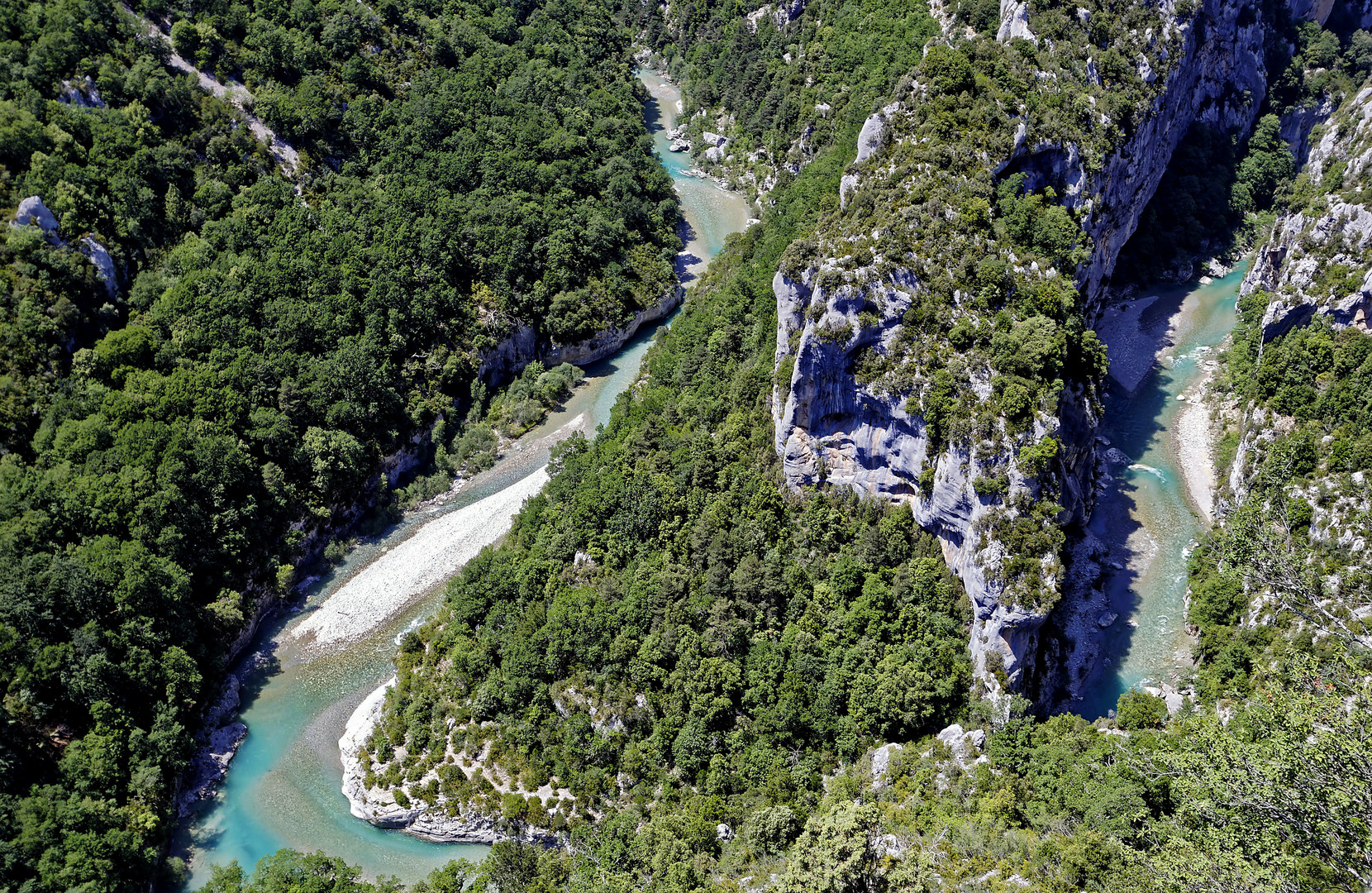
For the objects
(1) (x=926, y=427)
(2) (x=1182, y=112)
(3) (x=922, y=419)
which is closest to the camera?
(1) (x=926, y=427)

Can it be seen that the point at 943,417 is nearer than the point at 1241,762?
No

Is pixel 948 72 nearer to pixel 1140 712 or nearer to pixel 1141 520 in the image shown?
pixel 1141 520

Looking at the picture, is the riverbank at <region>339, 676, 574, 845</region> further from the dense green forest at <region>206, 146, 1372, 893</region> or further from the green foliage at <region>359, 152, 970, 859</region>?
the green foliage at <region>359, 152, 970, 859</region>

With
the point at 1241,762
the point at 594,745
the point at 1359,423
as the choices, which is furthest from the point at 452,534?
the point at 1359,423

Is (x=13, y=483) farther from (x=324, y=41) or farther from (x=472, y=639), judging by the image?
(x=324, y=41)

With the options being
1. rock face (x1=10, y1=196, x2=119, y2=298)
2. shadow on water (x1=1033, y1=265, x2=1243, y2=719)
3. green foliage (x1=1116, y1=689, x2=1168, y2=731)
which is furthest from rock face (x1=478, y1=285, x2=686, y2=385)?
green foliage (x1=1116, y1=689, x2=1168, y2=731)

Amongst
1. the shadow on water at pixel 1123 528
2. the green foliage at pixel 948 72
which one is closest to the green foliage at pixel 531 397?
the green foliage at pixel 948 72

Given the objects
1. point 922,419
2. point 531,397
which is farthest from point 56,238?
point 922,419
